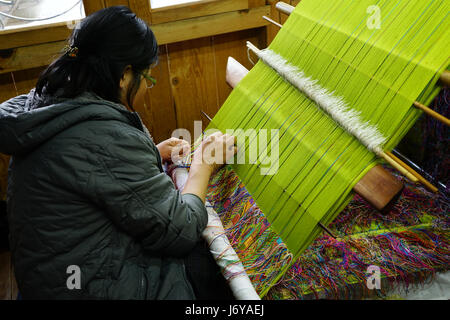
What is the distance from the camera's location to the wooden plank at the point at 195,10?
86.6 inches

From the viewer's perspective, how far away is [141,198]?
1.11 meters

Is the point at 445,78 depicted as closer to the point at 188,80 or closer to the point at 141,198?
the point at 141,198

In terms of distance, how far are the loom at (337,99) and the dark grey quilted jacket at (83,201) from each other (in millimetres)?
338

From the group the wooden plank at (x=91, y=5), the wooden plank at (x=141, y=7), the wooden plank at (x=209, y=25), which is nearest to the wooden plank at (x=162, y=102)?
the wooden plank at (x=209, y=25)

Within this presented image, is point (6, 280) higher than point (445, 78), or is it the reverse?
point (445, 78)

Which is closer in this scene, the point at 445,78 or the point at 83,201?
the point at 445,78

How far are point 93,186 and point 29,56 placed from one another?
132 centimetres

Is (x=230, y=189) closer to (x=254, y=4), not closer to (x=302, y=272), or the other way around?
(x=302, y=272)

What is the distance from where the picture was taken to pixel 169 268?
1223 millimetres

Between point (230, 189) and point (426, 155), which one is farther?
point (426, 155)

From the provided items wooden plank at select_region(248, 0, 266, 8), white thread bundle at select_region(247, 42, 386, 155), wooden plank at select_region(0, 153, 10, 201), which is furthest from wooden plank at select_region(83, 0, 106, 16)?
white thread bundle at select_region(247, 42, 386, 155)

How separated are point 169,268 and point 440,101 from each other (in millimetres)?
1246

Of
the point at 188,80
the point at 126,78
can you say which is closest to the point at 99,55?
the point at 126,78
